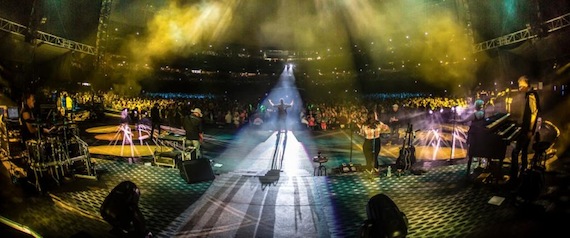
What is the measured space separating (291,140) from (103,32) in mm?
12993

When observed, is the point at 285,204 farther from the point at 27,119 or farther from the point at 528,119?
the point at 27,119

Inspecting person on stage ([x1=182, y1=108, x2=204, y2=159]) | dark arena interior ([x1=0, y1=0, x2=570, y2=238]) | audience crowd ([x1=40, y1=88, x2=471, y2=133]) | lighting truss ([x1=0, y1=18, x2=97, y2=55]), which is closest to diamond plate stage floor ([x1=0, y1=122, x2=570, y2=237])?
dark arena interior ([x1=0, y1=0, x2=570, y2=238])

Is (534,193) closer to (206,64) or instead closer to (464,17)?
(464,17)

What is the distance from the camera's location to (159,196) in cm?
647

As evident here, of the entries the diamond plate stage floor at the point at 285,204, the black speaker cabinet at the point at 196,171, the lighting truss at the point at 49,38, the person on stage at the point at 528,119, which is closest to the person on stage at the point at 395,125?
the diamond plate stage floor at the point at 285,204

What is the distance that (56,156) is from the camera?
7125mm

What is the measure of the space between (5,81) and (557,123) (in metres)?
15.4

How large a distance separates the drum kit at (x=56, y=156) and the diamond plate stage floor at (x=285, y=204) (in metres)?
0.33

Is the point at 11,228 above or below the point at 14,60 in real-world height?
below

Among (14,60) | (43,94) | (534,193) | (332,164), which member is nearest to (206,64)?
(43,94)

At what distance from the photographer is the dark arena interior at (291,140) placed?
496 cm

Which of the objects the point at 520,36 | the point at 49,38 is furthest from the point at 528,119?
the point at 49,38

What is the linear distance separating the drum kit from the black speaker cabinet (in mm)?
2007

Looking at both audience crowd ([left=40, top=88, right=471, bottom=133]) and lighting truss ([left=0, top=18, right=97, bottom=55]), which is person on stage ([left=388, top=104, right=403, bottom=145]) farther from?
lighting truss ([left=0, top=18, right=97, bottom=55])
